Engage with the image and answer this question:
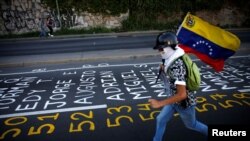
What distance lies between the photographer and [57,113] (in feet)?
20.1

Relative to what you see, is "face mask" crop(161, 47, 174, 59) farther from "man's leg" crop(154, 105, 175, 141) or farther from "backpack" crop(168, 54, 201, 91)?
"man's leg" crop(154, 105, 175, 141)

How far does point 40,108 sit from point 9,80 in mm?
3496

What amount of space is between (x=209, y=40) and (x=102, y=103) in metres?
2.99

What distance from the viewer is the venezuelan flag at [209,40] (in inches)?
195

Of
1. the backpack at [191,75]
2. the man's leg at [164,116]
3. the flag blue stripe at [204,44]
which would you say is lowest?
the man's leg at [164,116]

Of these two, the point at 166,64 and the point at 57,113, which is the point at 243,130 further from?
the point at 57,113

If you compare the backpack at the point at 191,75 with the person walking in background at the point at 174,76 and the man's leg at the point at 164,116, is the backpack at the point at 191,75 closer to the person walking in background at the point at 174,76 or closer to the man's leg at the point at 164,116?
the person walking in background at the point at 174,76

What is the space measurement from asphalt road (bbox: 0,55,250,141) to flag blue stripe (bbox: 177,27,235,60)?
136 centimetres

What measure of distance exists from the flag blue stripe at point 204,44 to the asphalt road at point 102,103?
4.46 ft

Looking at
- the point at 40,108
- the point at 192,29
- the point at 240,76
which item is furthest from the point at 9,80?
the point at 240,76

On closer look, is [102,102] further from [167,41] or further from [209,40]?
[167,41]

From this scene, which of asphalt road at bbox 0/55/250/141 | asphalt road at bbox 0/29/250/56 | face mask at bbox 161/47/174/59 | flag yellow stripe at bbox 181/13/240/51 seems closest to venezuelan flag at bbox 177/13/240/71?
flag yellow stripe at bbox 181/13/240/51

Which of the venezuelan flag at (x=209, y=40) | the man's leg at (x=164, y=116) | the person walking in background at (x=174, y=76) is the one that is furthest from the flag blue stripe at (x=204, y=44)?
the man's leg at (x=164, y=116)

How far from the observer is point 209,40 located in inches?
196
